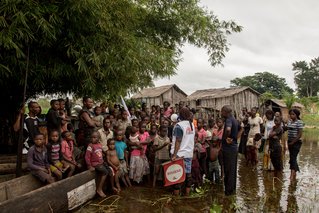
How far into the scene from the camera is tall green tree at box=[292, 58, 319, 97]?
56.9 m

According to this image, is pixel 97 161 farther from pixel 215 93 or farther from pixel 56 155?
pixel 215 93

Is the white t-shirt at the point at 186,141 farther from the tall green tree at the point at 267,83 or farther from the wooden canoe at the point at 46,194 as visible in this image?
the tall green tree at the point at 267,83

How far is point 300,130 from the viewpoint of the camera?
7.32m

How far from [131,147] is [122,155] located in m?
0.34

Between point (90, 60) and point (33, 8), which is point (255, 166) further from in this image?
point (33, 8)

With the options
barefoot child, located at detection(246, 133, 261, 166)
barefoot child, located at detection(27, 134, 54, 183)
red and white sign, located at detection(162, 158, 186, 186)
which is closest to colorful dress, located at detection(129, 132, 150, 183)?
red and white sign, located at detection(162, 158, 186, 186)

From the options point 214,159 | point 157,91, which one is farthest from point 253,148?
point 157,91

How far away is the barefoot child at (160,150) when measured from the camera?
7.09m

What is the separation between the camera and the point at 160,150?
23.3 feet

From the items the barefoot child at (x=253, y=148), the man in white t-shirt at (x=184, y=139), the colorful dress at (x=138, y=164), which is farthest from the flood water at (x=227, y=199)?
the barefoot child at (x=253, y=148)

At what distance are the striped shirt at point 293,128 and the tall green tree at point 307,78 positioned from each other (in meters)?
54.2

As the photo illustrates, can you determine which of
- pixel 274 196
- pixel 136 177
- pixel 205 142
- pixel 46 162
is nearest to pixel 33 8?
pixel 46 162

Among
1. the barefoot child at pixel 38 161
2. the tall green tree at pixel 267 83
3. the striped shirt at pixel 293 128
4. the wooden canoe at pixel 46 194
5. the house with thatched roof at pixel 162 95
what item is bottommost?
the wooden canoe at pixel 46 194

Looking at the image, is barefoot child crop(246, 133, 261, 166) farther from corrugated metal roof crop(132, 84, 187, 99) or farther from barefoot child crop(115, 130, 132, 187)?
corrugated metal roof crop(132, 84, 187, 99)
